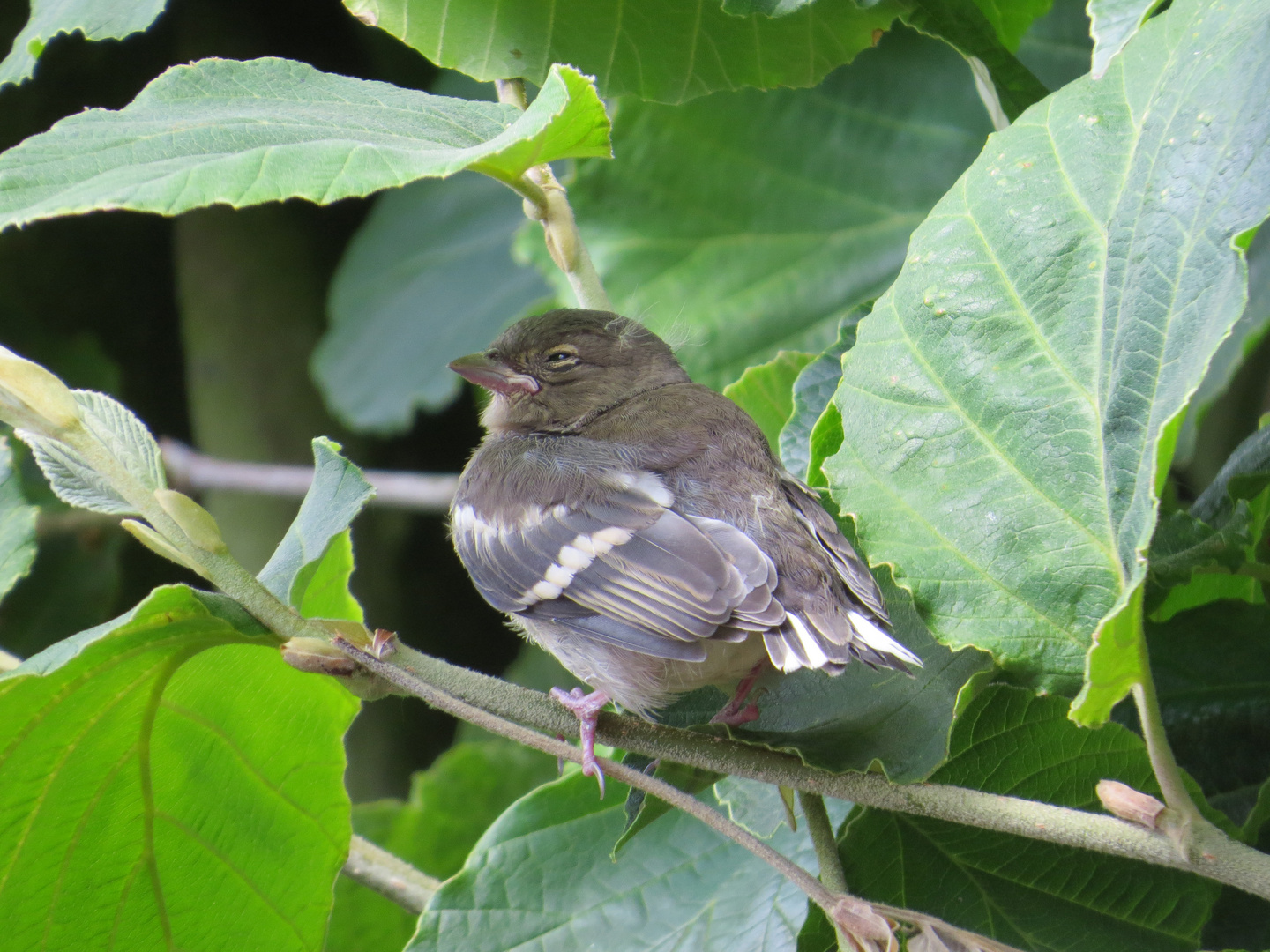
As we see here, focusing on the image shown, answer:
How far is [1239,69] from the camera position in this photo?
68cm

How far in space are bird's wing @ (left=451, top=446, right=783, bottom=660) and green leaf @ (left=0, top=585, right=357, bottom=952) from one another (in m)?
0.26

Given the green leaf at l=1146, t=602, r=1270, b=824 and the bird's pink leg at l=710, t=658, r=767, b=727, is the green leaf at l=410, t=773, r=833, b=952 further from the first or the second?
the green leaf at l=1146, t=602, r=1270, b=824

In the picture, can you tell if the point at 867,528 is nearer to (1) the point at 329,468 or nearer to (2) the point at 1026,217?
(2) the point at 1026,217

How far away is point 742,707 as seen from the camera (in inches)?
41.5

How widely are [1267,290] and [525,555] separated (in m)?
0.95

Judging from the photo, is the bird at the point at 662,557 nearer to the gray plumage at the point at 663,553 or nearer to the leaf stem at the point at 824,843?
the gray plumage at the point at 663,553

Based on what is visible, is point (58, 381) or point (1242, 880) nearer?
point (1242, 880)

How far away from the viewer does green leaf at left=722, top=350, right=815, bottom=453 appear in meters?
1.24

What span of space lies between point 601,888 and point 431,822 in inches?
40.1

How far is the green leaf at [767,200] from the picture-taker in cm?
161

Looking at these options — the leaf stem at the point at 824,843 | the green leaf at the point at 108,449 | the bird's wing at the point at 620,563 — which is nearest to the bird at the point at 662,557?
the bird's wing at the point at 620,563

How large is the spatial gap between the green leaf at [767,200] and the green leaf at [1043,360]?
787 mm

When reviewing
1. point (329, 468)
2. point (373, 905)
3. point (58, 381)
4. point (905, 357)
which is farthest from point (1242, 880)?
point (373, 905)

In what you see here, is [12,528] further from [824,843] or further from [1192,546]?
[1192,546]
